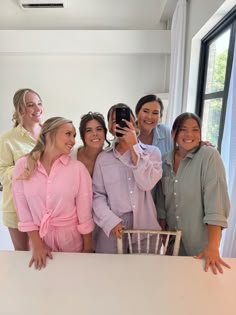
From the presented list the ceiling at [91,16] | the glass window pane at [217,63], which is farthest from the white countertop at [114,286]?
the ceiling at [91,16]

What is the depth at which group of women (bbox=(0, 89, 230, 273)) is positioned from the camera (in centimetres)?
119

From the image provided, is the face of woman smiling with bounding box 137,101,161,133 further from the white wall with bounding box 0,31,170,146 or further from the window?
the white wall with bounding box 0,31,170,146

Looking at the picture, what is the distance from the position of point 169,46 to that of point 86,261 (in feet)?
9.85

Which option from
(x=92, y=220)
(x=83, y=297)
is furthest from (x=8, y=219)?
(x=83, y=297)

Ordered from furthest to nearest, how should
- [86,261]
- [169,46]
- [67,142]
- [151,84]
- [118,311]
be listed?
[151,84], [169,46], [67,142], [86,261], [118,311]

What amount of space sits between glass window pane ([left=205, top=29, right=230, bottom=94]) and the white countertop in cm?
155

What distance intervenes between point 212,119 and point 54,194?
5.59 feet

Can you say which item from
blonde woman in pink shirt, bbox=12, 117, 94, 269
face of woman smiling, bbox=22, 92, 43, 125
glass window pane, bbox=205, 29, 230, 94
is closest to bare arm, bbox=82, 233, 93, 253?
blonde woman in pink shirt, bbox=12, 117, 94, 269

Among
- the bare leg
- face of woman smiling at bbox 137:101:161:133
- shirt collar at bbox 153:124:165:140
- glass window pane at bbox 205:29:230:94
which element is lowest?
the bare leg

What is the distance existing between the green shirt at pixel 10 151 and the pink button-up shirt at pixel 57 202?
0.40m

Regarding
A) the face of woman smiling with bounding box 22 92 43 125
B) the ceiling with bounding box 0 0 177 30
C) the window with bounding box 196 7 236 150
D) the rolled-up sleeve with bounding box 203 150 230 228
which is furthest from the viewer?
the ceiling with bounding box 0 0 177 30

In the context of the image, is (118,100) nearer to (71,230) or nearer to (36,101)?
(36,101)

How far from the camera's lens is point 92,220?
1268 millimetres

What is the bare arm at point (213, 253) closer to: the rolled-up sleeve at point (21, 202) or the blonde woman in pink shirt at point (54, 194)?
the blonde woman in pink shirt at point (54, 194)
